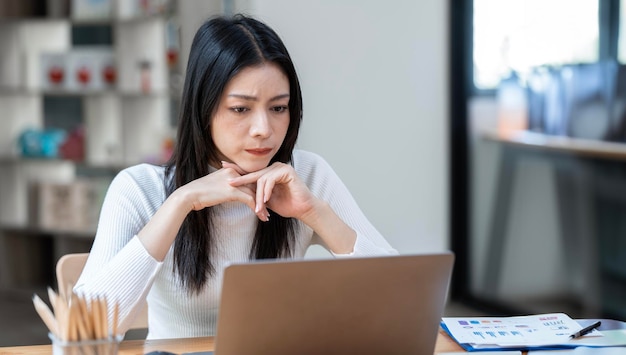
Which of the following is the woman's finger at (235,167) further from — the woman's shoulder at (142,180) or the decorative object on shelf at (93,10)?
the decorative object on shelf at (93,10)

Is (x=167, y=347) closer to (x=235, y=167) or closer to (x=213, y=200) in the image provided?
(x=213, y=200)

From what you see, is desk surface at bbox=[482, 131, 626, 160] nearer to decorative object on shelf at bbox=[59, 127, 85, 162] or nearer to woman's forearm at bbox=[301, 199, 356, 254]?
woman's forearm at bbox=[301, 199, 356, 254]

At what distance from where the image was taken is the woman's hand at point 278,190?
187 cm

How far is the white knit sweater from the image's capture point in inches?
70.3

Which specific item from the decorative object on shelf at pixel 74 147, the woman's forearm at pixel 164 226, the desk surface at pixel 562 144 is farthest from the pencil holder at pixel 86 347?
the decorative object on shelf at pixel 74 147

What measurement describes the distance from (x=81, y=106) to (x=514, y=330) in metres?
4.32

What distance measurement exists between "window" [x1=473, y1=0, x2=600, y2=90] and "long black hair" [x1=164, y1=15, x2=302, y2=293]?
210 centimetres

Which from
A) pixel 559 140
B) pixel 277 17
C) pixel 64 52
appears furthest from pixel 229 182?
pixel 64 52

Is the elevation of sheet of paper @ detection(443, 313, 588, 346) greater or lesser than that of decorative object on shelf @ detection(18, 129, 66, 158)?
greater

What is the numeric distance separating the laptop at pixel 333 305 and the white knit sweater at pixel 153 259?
21.7 inches

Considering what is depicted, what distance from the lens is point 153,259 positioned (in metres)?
1.81

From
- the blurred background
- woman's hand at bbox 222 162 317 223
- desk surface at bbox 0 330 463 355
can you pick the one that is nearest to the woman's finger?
woman's hand at bbox 222 162 317 223

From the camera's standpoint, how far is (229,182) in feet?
6.12

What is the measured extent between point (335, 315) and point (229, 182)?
0.63 meters
